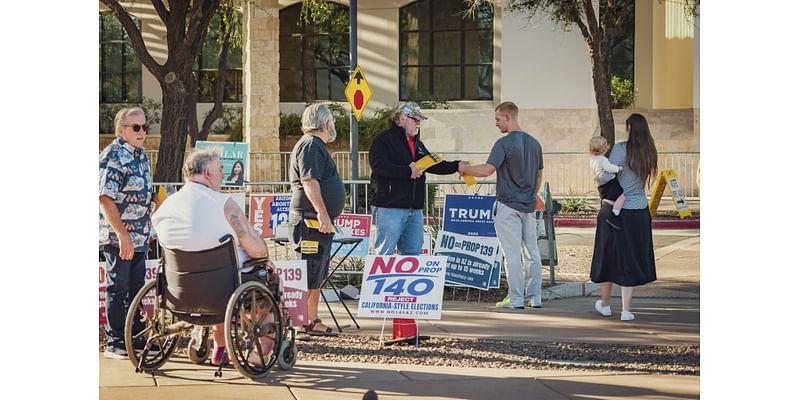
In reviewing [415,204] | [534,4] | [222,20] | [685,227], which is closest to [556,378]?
[415,204]

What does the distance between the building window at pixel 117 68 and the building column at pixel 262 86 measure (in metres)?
4.43

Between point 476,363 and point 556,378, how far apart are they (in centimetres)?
71

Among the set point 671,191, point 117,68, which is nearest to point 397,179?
point 671,191

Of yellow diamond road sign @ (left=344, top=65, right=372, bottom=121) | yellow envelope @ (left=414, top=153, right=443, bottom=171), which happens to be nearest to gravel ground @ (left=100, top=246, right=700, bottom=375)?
yellow envelope @ (left=414, top=153, right=443, bottom=171)

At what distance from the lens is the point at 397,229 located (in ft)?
29.8

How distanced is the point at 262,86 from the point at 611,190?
17986 millimetres

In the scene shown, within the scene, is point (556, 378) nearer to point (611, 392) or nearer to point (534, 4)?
point (611, 392)

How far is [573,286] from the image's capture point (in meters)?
12.1

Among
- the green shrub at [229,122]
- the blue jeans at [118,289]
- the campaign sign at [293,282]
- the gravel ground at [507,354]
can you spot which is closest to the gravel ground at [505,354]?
the gravel ground at [507,354]

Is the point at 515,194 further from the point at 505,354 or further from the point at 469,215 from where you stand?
the point at 505,354

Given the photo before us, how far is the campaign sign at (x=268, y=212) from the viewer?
40.3ft

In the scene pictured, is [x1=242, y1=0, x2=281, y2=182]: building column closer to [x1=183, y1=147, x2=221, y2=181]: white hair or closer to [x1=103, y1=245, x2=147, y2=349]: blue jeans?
[x1=103, y1=245, x2=147, y2=349]: blue jeans

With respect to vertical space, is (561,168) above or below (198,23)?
below

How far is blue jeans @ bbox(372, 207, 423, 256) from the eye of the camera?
29.8ft
